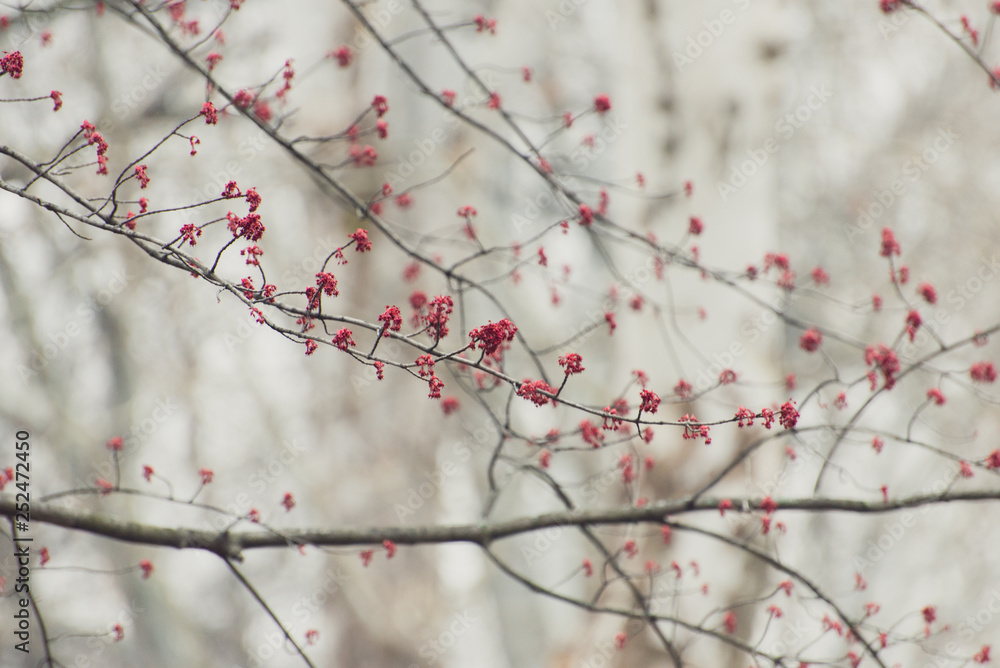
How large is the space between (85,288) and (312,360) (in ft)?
8.25

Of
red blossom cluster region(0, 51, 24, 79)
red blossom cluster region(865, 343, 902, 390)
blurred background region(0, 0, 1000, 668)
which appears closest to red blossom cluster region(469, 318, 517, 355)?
red blossom cluster region(0, 51, 24, 79)

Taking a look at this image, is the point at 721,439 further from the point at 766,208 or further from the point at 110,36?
the point at 110,36

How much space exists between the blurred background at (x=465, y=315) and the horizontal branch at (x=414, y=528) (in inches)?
66.3

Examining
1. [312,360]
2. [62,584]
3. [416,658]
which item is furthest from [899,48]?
[62,584]

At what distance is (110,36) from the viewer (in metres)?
6.71

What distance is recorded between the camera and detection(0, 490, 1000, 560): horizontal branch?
2.02 metres
